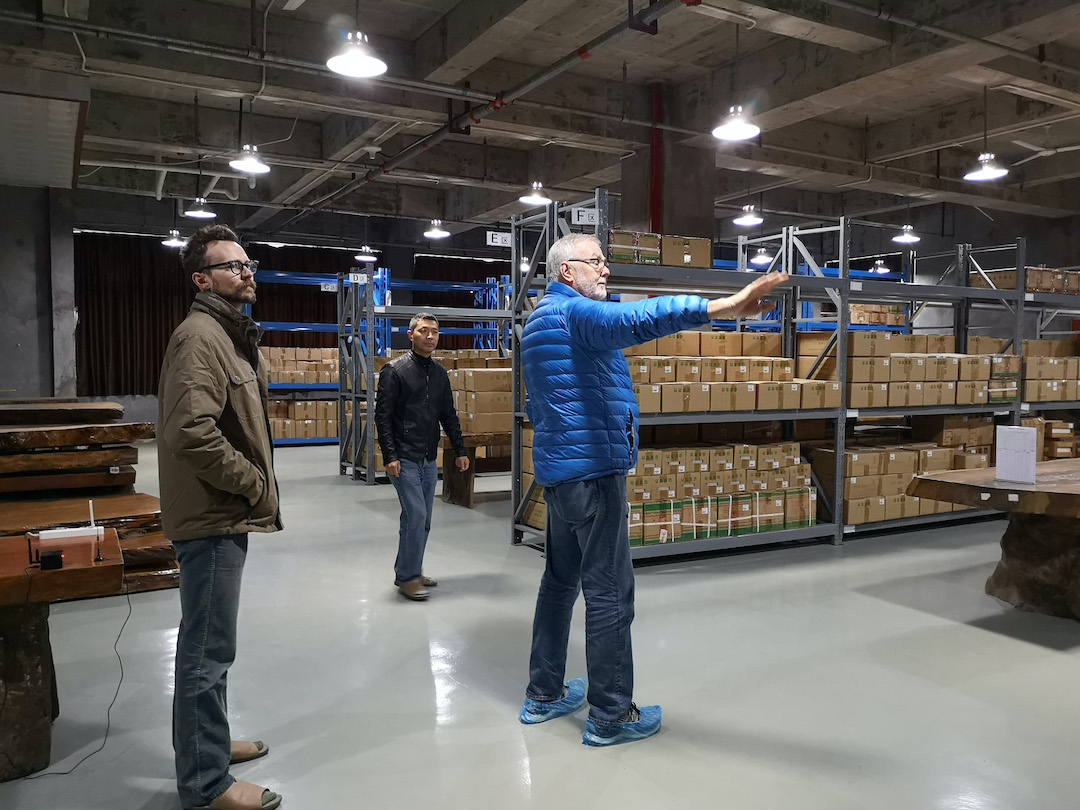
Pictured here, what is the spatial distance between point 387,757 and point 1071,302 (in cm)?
888

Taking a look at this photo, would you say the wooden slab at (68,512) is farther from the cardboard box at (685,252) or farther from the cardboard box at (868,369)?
the cardboard box at (868,369)

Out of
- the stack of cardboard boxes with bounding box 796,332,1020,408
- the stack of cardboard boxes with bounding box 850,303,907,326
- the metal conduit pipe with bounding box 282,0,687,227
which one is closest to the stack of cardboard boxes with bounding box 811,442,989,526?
the stack of cardboard boxes with bounding box 796,332,1020,408

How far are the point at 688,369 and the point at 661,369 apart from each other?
28 centimetres

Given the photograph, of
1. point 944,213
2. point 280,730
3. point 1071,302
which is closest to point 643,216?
point 1071,302

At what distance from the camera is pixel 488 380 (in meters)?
8.93

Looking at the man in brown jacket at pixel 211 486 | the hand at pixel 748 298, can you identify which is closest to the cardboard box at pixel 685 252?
the hand at pixel 748 298

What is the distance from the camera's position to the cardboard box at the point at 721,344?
6723 millimetres

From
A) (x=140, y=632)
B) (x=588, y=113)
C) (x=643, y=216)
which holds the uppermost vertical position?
(x=588, y=113)

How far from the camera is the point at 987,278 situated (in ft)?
27.0

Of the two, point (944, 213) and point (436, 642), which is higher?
point (944, 213)

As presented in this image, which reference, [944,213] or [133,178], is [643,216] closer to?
[133,178]

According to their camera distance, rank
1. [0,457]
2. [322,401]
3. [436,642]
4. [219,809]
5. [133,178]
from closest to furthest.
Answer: [219,809] → [436,642] → [0,457] → [133,178] → [322,401]

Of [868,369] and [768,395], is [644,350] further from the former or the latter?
[868,369]

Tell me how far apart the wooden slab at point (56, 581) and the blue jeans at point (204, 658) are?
24 cm
